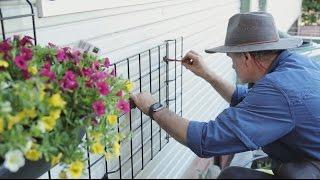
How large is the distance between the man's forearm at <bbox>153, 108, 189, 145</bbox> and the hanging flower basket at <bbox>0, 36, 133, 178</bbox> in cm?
77

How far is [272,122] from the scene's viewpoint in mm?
2113

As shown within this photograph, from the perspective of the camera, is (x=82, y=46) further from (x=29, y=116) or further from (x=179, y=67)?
(x=179, y=67)

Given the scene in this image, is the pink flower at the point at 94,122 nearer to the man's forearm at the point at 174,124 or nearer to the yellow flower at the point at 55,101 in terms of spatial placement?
the yellow flower at the point at 55,101

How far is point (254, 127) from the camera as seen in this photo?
82.0 inches

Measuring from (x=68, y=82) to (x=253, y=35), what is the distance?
153 centimetres

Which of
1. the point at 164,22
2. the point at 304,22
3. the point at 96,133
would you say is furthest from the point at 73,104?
the point at 304,22

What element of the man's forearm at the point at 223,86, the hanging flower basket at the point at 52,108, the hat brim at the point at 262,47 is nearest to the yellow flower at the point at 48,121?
the hanging flower basket at the point at 52,108

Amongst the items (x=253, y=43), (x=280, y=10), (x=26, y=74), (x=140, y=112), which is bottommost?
(x=140, y=112)

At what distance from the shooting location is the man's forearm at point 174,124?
217 cm

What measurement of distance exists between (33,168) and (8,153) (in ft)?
0.75

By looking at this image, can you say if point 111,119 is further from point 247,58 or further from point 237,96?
point 237,96

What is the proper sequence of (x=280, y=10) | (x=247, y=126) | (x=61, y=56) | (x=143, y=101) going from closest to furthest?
(x=61, y=56)
(x=247, y=126)
(x=143, y=101)
(x=280, y=10)

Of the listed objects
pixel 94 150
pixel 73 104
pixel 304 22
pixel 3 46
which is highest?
pixel 3 46

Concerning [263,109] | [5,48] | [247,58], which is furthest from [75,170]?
[247,58]
